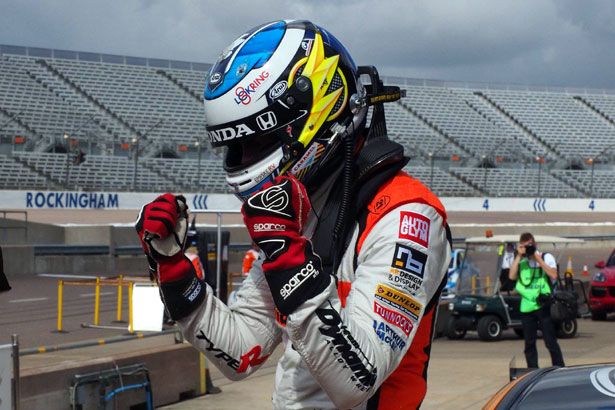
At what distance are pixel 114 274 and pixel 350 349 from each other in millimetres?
22326

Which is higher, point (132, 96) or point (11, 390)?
point (132, 96)

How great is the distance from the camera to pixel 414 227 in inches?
87.2

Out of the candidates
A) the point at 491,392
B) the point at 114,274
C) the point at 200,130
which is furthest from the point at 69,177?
the point at 491,392

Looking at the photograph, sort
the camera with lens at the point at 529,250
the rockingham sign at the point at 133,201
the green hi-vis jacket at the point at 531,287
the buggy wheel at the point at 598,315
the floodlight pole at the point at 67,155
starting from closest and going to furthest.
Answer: the green hi-vis jacket at the point at 531,287, the camera with lens at the point at 529,250, the buggy wheel at the point at 598,315, the rockingham sign at the point at 133,201, the floodlight pole at the point at 67,155

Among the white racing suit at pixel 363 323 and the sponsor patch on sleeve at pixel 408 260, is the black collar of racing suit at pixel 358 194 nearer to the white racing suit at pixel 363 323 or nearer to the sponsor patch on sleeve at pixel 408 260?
the white racing suit at pixel 363 323

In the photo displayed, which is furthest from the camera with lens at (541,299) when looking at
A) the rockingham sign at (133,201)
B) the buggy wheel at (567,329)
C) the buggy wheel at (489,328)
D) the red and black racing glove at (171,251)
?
the rockingham sign at (133,201)

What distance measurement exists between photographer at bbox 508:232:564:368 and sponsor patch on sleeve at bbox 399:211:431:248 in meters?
8.30

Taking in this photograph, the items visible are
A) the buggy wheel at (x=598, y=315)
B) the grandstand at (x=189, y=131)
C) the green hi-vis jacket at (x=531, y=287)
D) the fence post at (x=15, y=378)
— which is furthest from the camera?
the grandstand at (x=189, y=131)

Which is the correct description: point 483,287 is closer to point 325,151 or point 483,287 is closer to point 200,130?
point 325,151

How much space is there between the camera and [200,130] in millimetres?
44875

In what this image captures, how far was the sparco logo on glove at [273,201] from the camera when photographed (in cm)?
201

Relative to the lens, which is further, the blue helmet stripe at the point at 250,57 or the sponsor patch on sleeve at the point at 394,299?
the blue helmet stripe at the point at 250,57

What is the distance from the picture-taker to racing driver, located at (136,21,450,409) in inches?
79.0

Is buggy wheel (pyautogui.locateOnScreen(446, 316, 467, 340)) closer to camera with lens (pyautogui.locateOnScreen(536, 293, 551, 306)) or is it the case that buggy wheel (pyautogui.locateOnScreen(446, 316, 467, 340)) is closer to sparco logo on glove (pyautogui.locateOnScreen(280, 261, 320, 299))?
camera with lens (pyautogui.locateOnScreen(536, 293, 551, 306))
